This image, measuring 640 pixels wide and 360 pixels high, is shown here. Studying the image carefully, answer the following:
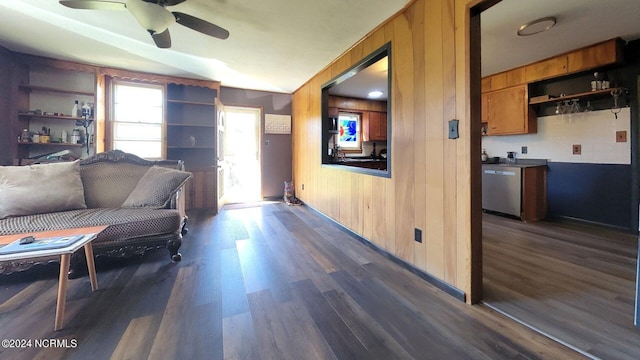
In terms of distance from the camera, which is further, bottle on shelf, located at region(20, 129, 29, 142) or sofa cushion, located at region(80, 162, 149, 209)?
bottle on shelf, located at region(20, 129, 29, 142)

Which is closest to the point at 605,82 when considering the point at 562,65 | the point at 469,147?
the point at 562,65

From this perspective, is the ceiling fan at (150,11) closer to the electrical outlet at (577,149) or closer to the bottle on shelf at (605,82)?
the bottle on shelf at (605,82)

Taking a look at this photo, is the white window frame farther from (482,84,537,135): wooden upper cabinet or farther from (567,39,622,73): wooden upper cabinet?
(567,39,622,73): wooden upper cabinet

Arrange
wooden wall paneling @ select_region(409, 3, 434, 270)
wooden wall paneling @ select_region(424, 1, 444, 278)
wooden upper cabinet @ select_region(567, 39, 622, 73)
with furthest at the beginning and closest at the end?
wooden upper cabinet @ select_region(567, 39, 622, 73), wooden wall paneling @ select_region(409, 3, 434, 270), wooden wall paneling @ select_region(424, 1, 444, 278)

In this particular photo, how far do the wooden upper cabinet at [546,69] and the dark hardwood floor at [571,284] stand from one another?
2154 mm

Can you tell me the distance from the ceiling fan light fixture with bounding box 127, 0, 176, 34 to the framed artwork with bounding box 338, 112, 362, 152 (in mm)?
4132

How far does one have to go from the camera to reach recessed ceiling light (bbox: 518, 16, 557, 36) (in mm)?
2457

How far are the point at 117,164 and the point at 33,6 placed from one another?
5.24ft

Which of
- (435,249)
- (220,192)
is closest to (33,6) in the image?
(220,192)

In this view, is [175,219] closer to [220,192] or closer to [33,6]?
[220,192]

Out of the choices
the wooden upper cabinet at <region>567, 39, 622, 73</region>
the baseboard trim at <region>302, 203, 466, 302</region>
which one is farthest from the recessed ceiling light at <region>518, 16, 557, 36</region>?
the baseboard trim at <region>302, 203, 466, 302</region>

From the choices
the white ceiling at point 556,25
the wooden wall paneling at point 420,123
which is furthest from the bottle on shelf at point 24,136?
the white ceiling at point 556,25

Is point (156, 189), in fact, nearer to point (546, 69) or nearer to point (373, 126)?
point (373, 126)

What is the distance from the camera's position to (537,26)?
256 cm
